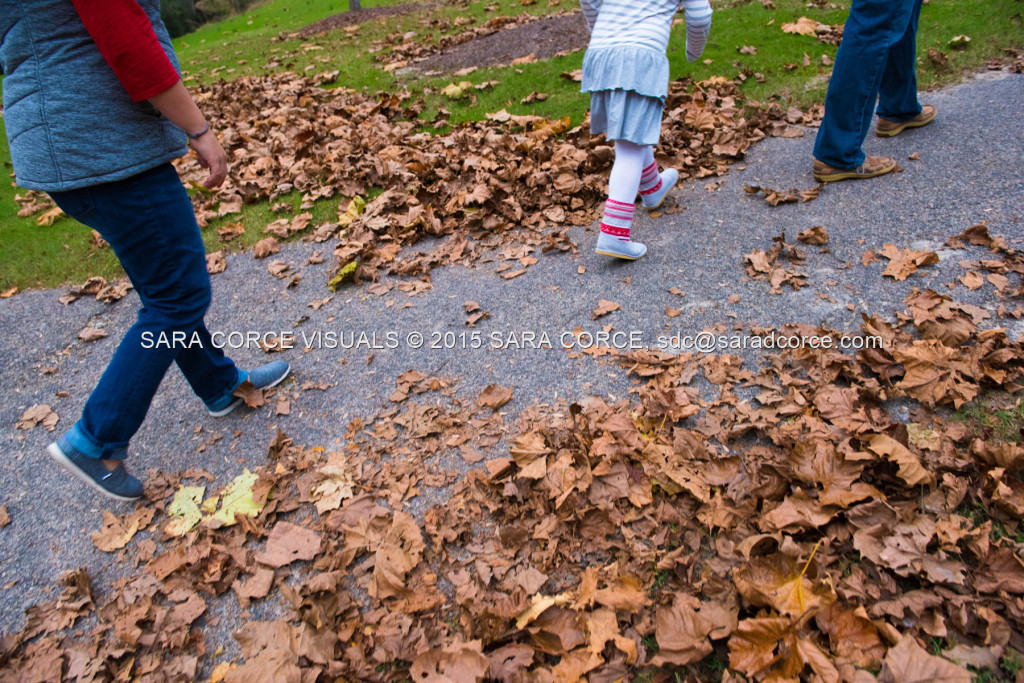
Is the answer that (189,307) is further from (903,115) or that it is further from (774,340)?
(903,115)

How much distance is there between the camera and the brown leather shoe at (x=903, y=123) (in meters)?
4.47

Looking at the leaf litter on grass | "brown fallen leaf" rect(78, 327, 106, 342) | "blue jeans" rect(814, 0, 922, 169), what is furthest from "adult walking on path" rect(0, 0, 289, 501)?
"blue jeans" rect(814, 0, 922, 169)

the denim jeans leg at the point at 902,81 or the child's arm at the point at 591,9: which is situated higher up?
the child's arm at the point at 591,9

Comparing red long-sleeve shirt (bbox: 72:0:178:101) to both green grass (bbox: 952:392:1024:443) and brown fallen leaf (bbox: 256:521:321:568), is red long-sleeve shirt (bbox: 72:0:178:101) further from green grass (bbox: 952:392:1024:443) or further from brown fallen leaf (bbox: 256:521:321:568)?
green grass (bbox: 952:392:1024:443)

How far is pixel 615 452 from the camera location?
90.9 inches

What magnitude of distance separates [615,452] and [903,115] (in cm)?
404

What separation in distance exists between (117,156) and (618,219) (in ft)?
8.04

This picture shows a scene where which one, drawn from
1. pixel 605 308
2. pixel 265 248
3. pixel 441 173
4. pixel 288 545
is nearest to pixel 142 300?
pixel 288 545

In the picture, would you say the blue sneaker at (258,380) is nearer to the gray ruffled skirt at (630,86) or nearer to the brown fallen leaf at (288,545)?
the brown fallen leaf at (288,545)

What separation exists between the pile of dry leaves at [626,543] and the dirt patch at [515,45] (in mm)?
6728

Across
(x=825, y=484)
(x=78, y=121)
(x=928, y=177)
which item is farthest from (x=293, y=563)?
(x=928, y=177)

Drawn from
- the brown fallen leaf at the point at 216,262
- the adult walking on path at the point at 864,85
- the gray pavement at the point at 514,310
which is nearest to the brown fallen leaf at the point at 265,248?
the gray pavement at the point at 514,310

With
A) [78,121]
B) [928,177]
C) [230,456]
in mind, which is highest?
[78,121]

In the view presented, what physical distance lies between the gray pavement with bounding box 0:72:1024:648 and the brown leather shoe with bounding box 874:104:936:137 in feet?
0.23
